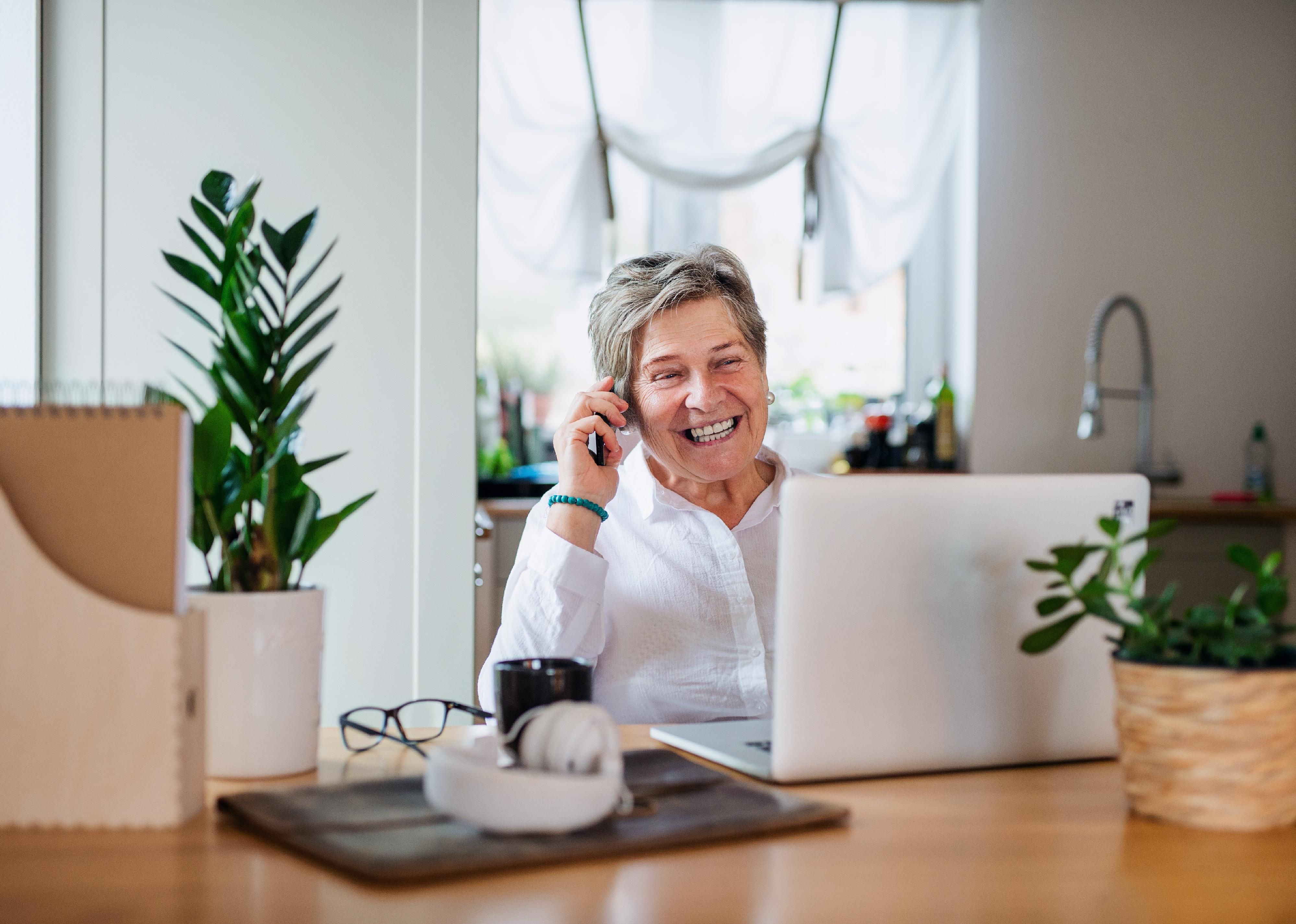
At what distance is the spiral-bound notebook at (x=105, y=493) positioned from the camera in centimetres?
82

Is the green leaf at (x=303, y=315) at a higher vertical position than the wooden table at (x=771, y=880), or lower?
higher

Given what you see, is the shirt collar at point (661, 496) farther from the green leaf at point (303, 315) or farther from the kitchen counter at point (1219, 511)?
the kitchen counter at point (1219, 511)

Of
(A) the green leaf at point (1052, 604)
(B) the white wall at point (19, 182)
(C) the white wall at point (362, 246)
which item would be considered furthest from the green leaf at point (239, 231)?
(B) the white wall at point (19, 182)

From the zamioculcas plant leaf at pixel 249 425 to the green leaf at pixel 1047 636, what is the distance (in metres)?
0.58

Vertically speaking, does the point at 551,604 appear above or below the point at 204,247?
below

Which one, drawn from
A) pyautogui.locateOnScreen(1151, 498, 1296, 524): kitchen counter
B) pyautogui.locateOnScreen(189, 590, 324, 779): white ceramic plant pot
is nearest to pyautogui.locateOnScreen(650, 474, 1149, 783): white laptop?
pyautogui.locateOnScreen(189, 590, 324, 779): white ceramic plant pot

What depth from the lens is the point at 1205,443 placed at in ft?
11.4

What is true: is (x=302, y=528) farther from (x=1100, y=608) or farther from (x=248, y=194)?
(x=1100, y=608)

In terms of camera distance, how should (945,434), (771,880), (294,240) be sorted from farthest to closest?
(945,434) < (294,240) < (771,880)

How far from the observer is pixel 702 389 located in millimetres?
1687

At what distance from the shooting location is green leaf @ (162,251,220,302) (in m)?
1.01

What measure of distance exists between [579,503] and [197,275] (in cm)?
66

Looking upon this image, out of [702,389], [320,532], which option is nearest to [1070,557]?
[320,532]

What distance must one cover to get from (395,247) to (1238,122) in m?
2.67
